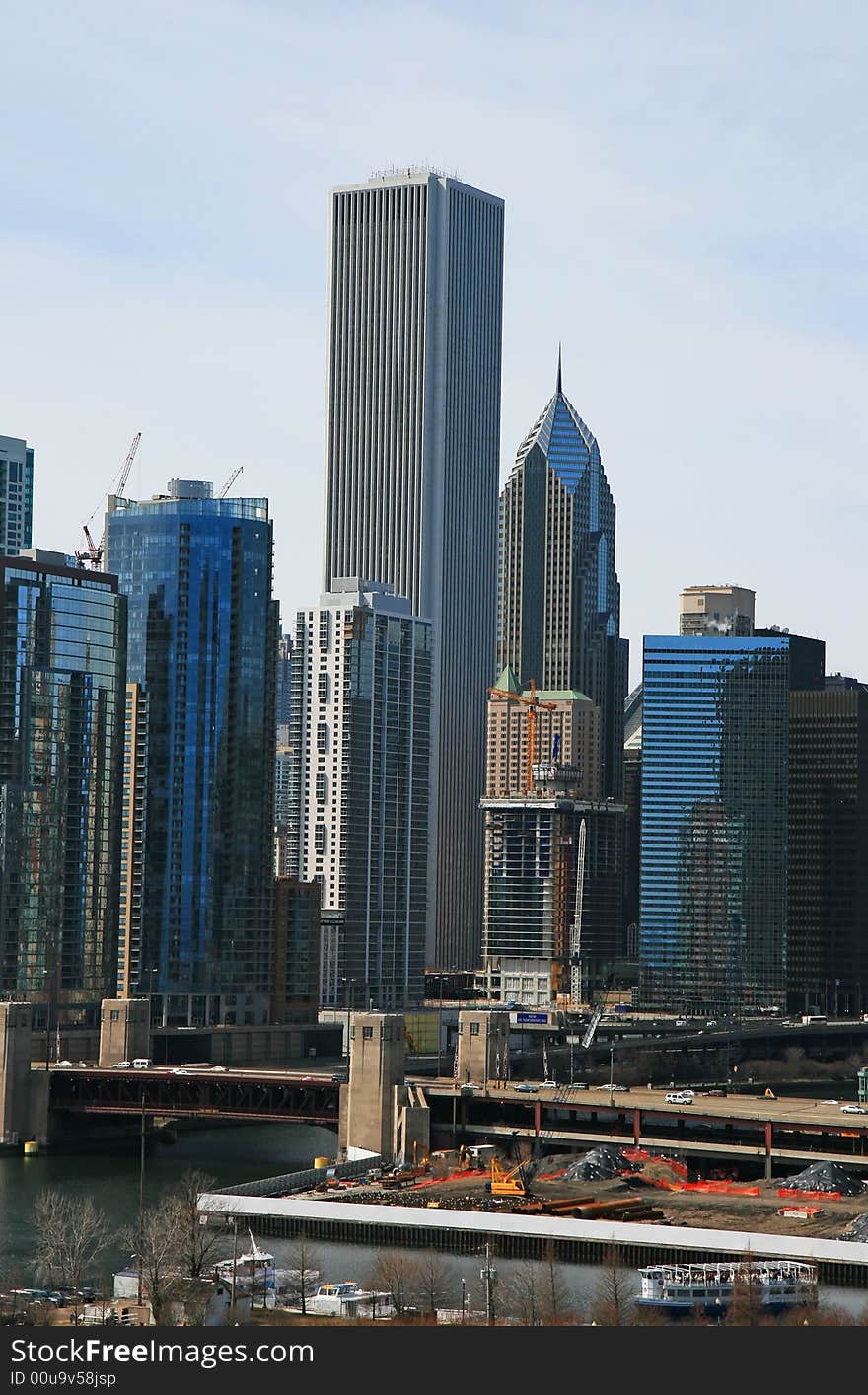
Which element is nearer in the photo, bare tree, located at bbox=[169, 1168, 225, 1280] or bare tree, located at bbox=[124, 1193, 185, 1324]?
bare tree, located at bbox=[124, 1193, 185, 1324]

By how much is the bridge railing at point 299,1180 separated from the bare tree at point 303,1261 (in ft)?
36.9

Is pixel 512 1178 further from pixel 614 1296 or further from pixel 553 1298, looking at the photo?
pixel 553 1298

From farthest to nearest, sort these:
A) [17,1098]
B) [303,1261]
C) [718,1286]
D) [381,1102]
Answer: [17,1098] → [381,1102] → [303,1261] → [718,1286]

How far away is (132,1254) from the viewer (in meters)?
130

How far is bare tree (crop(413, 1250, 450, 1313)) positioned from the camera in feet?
359

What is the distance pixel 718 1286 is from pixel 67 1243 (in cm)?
3408

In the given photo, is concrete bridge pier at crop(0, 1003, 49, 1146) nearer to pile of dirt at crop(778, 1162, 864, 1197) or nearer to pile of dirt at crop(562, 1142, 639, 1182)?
pile of dirt at crop(562, 1142, 639, 1182)

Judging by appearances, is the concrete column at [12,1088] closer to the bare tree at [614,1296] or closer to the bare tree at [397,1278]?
the bare tree at [397,1278]

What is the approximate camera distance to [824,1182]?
155 m

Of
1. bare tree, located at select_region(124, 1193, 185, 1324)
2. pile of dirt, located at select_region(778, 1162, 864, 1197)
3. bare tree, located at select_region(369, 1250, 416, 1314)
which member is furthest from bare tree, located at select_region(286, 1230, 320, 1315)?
pile of dirt, located at select_region(778, 1162, 864, 1197)

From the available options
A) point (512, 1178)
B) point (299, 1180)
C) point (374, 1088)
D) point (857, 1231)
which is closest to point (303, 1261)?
point (857, 1231)

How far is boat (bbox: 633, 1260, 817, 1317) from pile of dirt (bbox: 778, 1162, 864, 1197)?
33.9m

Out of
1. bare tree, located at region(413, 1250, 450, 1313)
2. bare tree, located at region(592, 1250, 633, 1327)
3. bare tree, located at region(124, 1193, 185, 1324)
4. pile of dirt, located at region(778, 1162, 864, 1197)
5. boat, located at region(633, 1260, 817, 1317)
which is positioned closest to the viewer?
bare tree, located at region(592, 1250, 633, 1327)
